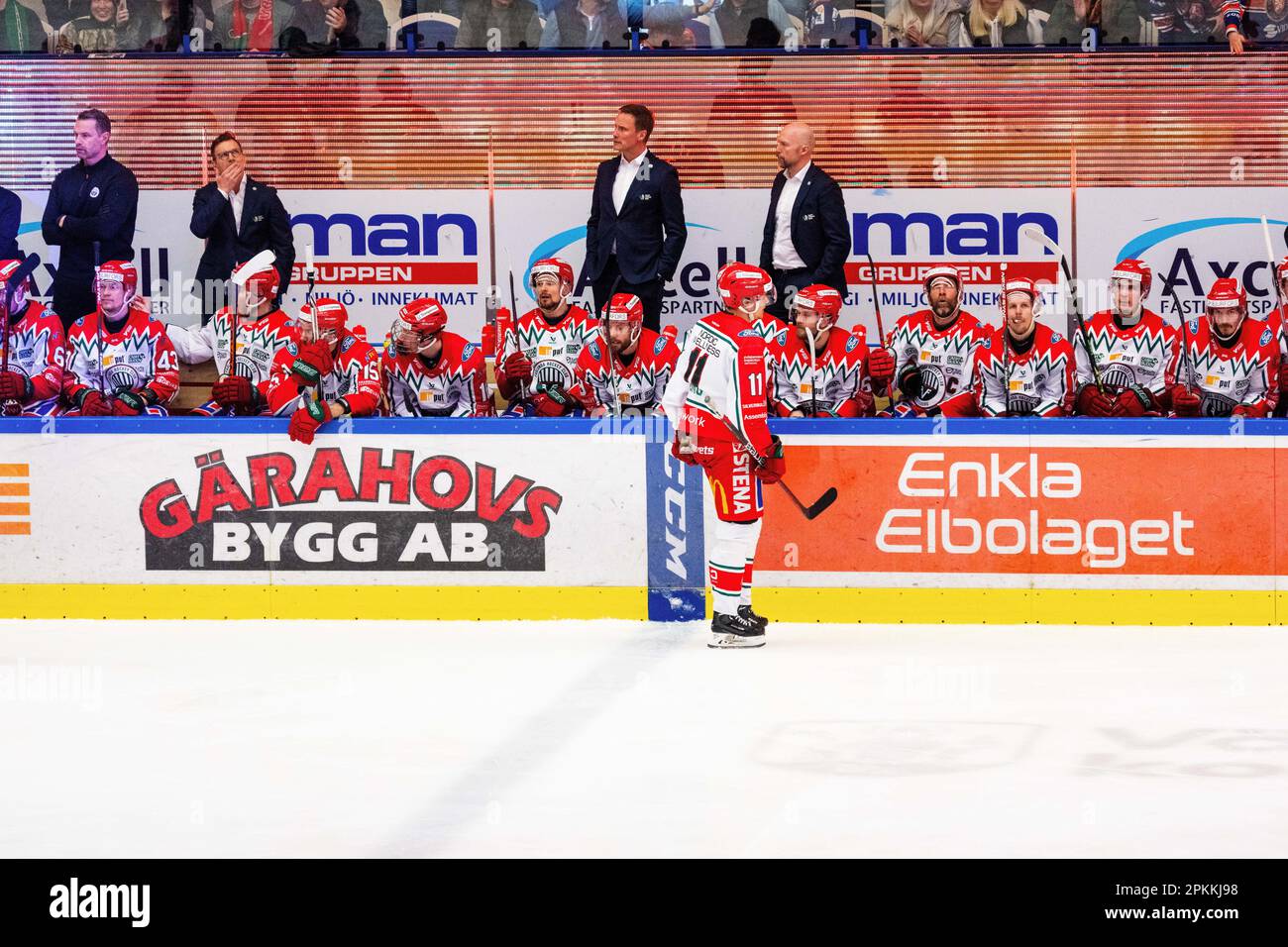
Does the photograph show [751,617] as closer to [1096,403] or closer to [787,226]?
[1096,403]

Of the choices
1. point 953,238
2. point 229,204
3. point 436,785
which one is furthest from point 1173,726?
point 229,204

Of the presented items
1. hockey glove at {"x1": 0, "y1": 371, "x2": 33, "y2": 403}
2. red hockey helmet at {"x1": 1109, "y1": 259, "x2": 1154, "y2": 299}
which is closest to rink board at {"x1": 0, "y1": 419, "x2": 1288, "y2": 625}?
hockey glove at {"x1": 0, "y1": 371, "x2": 33, "y2": 403}

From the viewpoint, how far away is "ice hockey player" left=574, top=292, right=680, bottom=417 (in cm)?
1071

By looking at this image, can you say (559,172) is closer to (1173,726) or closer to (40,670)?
(40,670)

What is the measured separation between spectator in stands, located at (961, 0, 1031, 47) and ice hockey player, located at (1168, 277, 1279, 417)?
2.97 metres

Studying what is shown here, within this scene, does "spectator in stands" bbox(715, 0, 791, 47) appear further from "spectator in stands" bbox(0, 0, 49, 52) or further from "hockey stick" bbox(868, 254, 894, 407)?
"spectator in stands" bbox(0, 0, 49, 52)

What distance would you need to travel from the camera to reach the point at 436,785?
620 cm

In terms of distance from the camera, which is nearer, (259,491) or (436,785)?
(436,785)

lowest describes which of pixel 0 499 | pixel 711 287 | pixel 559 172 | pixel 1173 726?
pixel 1173 726

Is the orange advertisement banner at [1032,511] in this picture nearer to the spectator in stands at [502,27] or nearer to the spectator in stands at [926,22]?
the spectator in stands at [926,22]

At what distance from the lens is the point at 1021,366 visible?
10453mm

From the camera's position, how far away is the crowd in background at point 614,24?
1249 cm

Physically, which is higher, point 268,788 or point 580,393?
point 580,393
